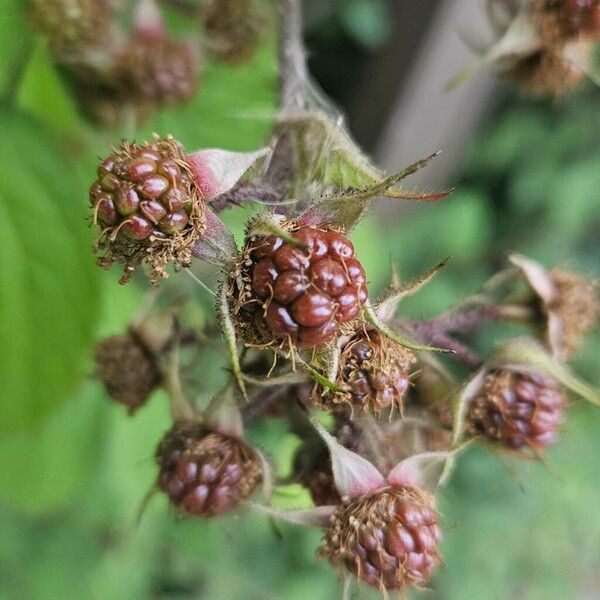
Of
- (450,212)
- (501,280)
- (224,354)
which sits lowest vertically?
(450,212)

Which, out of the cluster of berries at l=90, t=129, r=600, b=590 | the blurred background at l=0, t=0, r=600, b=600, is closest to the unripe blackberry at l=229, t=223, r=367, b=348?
the cluster of berries at l=90, t=129, r=600, b=590

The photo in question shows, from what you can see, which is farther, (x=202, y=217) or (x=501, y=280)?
(x=501, y=280)

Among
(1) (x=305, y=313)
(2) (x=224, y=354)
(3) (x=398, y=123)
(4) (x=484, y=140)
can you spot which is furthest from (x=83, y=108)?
(4) (x=484, y=140)

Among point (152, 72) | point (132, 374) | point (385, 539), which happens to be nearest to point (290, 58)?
point (152, 72)

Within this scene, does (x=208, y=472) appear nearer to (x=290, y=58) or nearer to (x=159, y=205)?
(x=159, y=205)

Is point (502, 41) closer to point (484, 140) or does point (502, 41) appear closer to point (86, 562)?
point (86, 562)

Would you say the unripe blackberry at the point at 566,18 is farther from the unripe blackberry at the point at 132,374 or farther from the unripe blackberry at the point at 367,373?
the unripe blackberry at the point at 132,374

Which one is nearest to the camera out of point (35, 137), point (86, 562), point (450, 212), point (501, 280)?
point (501, 280)

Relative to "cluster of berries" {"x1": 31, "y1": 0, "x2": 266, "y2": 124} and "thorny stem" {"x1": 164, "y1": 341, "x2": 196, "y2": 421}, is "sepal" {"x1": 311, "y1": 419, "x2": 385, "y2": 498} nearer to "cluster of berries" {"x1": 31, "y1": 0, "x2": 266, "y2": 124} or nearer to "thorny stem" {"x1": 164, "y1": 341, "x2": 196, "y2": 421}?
"thorny stem" {"x1": 164, "y1": 341, "x2": 196, "y2": 421}
